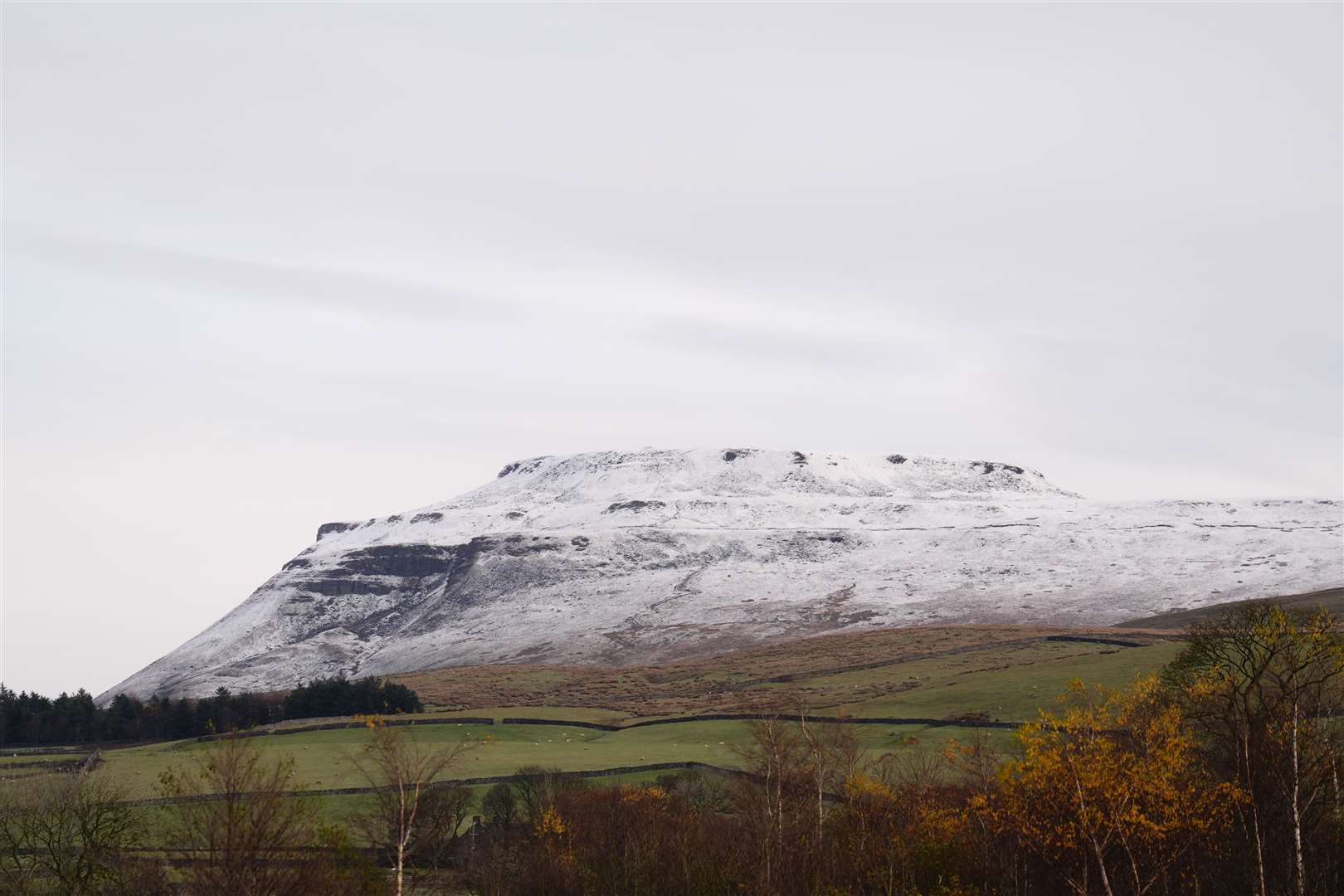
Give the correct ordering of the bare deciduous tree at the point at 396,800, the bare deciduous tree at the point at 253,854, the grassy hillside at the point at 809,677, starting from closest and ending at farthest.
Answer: the bare deciduous tree at the point at 253,854, the bare deciduous tree at the point at 396,800, the grassy hillside at the point at 809,677

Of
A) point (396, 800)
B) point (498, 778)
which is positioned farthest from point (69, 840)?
point (498, 778)

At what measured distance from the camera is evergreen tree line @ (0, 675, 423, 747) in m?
135

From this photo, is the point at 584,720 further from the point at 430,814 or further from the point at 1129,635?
the point at 1129,635

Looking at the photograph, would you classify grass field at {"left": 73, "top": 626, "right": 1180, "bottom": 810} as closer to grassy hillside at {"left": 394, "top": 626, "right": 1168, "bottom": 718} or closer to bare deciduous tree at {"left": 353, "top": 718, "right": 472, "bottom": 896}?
grassy hillside at {"left": 394, "top": 626, "right": 1168, "bottom": 718}

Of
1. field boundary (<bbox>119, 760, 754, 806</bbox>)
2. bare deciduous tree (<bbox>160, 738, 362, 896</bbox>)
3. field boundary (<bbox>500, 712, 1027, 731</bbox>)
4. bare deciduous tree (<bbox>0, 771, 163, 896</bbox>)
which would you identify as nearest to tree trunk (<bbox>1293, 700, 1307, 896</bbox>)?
bare deciduous tree (<bbox>160, 738, 362, 896</bbox>)

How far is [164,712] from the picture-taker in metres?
139

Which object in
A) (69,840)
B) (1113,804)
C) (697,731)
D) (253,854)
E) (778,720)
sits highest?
(253,854)

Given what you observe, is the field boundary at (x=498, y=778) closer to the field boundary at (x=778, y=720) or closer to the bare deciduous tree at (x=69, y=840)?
the bare deciduous tree at (x=69, y=840)

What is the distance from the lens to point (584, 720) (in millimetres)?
125812

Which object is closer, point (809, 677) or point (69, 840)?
point (69, 840)

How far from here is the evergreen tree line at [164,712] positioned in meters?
135

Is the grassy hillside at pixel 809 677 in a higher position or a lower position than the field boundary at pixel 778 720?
higher

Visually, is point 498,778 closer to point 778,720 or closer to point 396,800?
point 778,720

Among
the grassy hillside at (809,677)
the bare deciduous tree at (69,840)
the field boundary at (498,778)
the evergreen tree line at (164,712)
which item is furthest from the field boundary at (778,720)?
the bare deciduous tree at (69,840)
